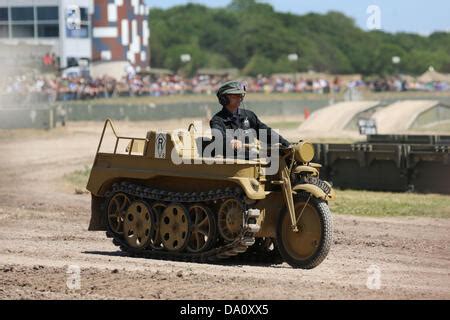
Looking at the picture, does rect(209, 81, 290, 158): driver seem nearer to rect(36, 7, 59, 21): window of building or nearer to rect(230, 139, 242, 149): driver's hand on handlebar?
rect(230, 139, 242, 149): driver's hand on handlebar

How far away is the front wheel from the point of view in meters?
12.5

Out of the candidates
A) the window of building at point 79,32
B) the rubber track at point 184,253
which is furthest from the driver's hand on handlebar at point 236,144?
the window of building at point 79,32

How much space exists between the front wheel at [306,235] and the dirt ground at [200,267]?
0.17 m

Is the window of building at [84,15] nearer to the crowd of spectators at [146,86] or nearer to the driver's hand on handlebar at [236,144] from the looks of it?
the crowd of spectators at [146,86]

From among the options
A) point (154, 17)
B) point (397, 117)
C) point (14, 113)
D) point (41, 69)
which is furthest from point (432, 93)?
point (154, 17)

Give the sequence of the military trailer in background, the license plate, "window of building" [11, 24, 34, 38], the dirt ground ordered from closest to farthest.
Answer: the dirt ground → the license plate → the military trailer in background → "window of building" [11, 24, 34, 38]

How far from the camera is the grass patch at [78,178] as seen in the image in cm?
2545

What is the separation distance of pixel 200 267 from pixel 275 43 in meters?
76.1

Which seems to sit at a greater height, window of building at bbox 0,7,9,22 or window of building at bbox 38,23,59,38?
window of building at bbox 0,7,9,22

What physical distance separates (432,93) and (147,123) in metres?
21.2

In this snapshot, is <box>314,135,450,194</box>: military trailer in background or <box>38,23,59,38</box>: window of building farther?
<box>38,23,59,38</box>: window of building

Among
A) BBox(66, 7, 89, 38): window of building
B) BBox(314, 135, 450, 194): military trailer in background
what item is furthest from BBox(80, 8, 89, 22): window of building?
BBox(314, 135, 450, 194): military trailer in background

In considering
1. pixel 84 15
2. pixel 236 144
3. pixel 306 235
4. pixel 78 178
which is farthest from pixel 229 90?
pixel 84 15

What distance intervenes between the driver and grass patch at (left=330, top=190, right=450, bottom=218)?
7321 mm
